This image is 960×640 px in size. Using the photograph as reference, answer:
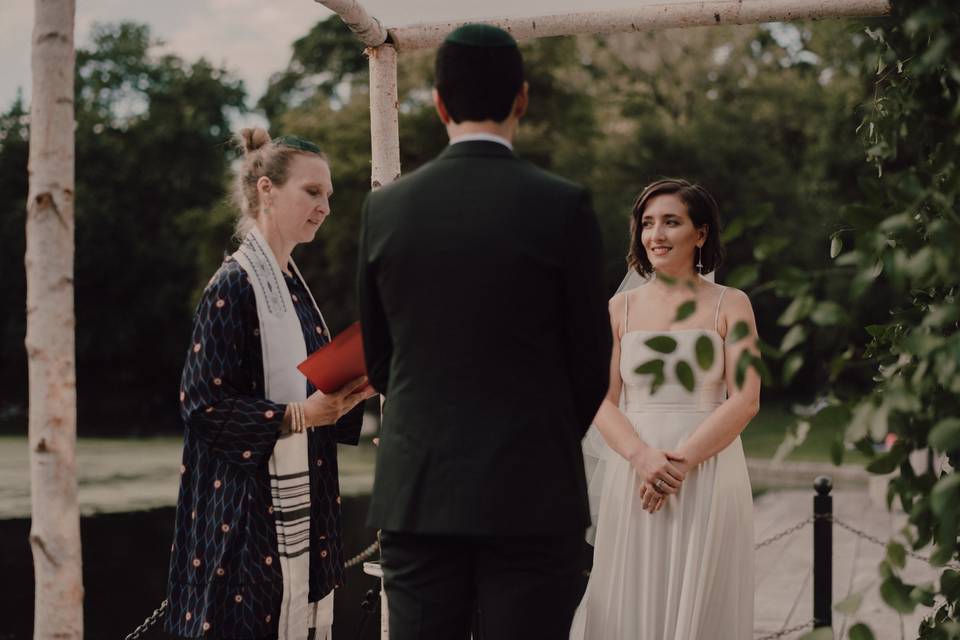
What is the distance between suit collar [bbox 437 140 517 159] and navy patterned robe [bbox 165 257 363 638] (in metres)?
1.13

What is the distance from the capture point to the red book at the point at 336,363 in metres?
2.94

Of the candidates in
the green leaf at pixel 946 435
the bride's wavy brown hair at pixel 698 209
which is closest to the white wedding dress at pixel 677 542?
the bride's wavy brown hair at pixel 698 209

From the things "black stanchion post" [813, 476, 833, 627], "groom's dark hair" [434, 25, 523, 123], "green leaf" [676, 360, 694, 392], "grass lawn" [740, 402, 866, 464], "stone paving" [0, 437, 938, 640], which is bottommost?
"stone paving" [0, 437, 938, 640]

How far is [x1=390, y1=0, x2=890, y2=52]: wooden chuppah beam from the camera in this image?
409cm

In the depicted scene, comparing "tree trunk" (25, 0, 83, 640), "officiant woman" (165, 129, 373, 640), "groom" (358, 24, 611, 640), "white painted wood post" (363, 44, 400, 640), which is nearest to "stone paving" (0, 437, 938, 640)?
"groom" (358, 24, 611, 640)

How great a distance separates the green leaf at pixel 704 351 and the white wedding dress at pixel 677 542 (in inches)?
68.3

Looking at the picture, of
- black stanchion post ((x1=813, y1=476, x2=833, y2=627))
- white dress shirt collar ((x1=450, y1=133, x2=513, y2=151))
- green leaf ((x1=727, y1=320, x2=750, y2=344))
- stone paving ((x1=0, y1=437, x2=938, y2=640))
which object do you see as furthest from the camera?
stone paving ((x1=0, y1=437, x2=938, y2=640))

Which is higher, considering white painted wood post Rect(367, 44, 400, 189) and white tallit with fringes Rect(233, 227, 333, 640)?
white painted wood post Rect(367, 44, 400, 189)

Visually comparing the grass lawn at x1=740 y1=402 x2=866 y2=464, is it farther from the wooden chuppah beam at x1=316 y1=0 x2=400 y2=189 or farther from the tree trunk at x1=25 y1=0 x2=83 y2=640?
the tree trunk at x1=25 y1=0 x2=83 y2=640

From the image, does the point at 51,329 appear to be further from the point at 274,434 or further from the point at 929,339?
the point at 929,339

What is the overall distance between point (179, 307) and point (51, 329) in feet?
118

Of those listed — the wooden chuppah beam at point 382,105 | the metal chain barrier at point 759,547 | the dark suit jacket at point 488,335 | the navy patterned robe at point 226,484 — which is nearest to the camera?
the dark suit jacket at point 488,335

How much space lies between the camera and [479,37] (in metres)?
2.21

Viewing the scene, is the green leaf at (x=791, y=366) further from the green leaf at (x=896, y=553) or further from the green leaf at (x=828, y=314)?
the green leaf at (x=896, y=553)
